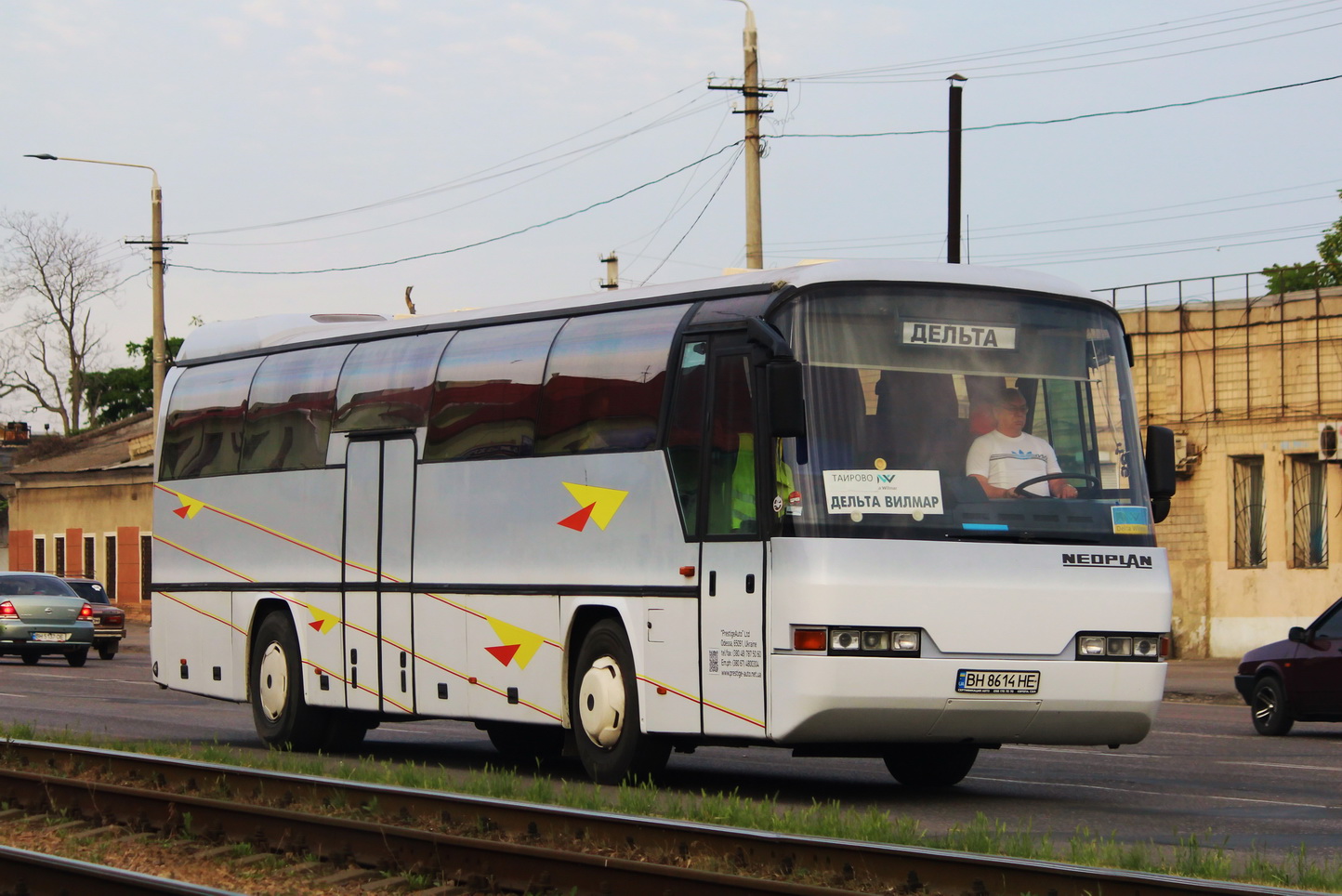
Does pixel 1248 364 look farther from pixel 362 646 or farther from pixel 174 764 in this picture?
pixel 174 764

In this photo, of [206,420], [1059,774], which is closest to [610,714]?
[1059,774]

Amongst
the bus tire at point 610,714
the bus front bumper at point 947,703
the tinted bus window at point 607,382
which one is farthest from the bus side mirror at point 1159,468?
the bus tire at point 610,714

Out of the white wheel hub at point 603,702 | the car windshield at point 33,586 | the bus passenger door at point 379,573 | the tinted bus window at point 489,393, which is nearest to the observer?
the white wheel hub at point 603,702

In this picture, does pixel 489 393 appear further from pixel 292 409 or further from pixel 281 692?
pixel 281 692

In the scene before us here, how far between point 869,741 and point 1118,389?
271 centimetres

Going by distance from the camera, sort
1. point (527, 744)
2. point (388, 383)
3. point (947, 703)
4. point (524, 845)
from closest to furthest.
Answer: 1. point (524, 845)
2. point (947, 703)
3. point (388, 383)
4. point (527, 744)

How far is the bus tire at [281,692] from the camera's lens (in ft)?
56.4

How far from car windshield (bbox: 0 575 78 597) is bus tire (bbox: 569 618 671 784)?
24527 mm

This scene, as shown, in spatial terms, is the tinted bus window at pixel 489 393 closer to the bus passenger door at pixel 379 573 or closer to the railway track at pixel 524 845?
the bus passenger door at pixel 379 573

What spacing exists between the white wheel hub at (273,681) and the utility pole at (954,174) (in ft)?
51.5

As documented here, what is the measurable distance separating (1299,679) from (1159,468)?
26.5 feet

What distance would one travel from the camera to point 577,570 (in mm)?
14023

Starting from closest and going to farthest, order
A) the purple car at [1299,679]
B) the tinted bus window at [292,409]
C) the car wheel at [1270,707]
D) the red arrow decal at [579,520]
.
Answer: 1. the red arrow decal at [579,520]
2. the tinted bus window at [292,409]
3. the purple car at [1299,679]
4. the car wheel at [1270,707]

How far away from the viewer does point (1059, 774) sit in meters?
15.9
